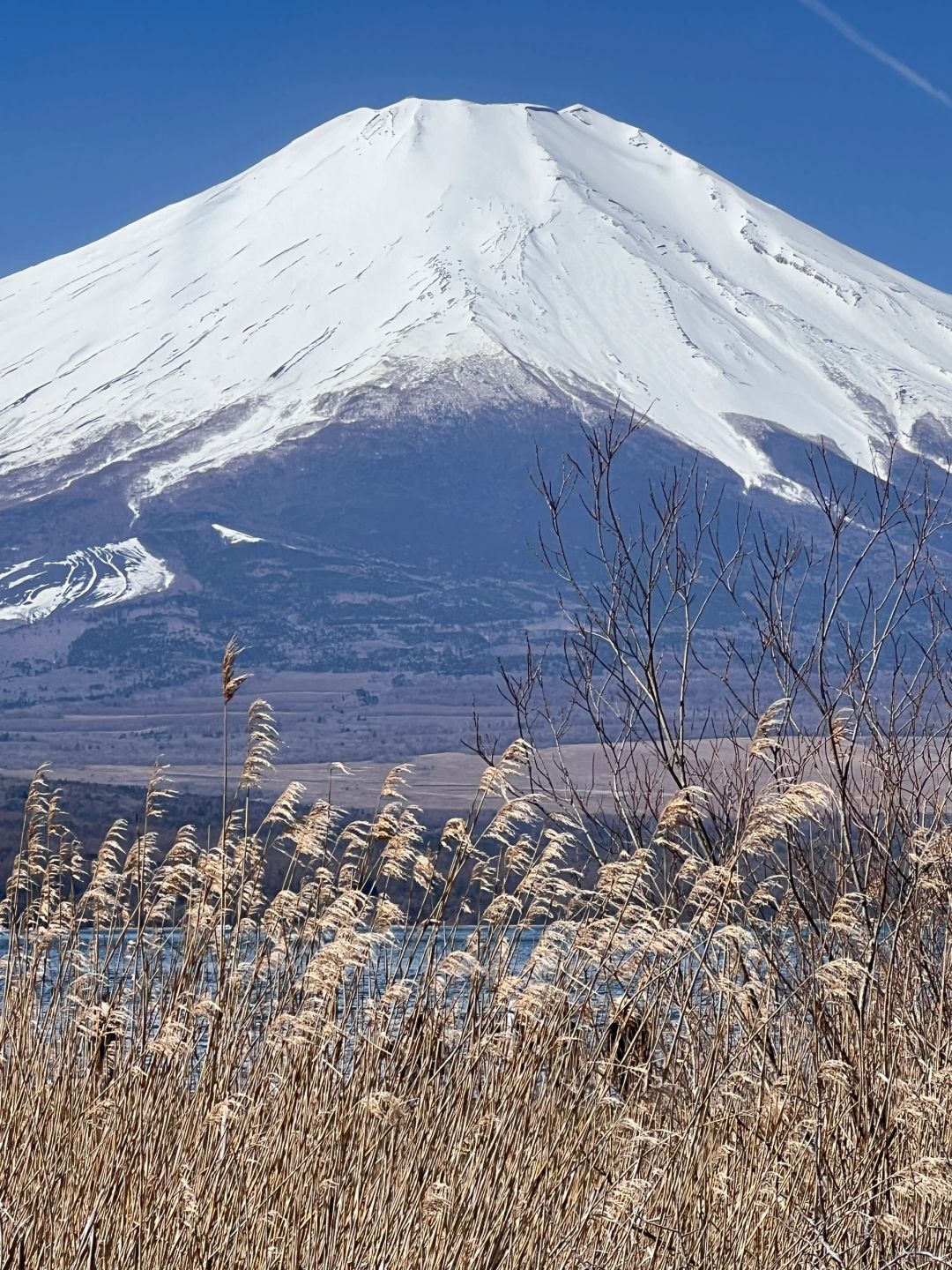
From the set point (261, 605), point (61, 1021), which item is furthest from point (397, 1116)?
point (261, 605)

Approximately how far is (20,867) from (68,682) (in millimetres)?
167913

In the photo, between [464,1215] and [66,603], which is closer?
[464,1215]

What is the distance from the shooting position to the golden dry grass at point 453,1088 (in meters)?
3.71

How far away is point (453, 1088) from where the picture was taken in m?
4.27

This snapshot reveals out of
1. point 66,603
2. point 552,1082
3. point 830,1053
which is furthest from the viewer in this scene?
point 66,603

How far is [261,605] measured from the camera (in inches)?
7746

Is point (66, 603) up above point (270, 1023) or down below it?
above

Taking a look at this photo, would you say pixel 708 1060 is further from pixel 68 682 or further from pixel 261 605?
pixel 261 605

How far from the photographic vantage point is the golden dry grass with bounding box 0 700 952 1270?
3.71 m

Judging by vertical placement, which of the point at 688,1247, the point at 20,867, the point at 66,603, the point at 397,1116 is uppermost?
the point at 66,603

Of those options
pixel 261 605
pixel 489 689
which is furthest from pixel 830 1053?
pixel 261 605

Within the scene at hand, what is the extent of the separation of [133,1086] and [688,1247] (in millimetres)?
1391

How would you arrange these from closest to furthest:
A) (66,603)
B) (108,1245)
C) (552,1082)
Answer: (108,1245), (552,1082), (66,603)

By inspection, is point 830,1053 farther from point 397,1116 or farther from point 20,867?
point 20,867
